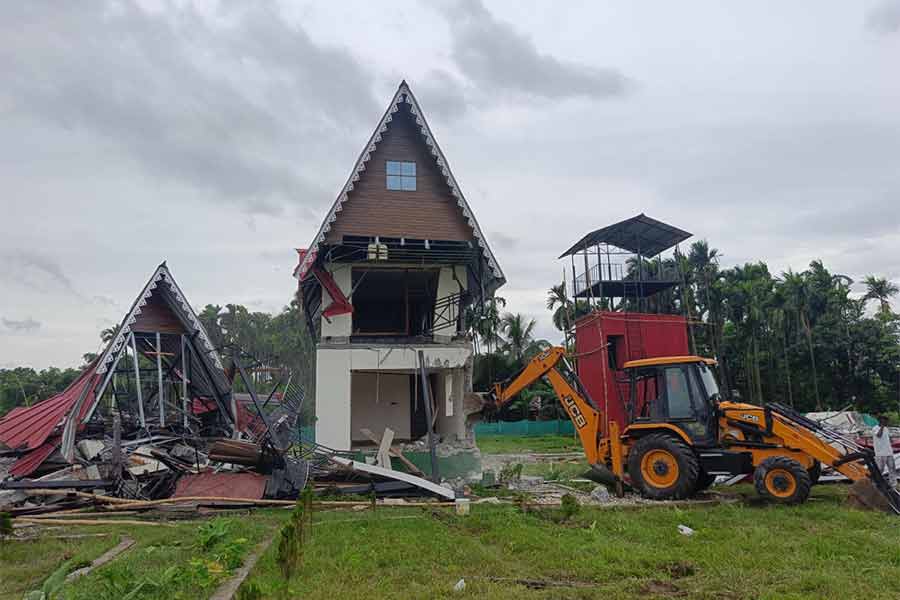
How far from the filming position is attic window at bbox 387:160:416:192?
55.4 feet

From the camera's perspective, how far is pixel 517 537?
28.7 ft

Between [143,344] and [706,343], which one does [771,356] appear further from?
[143,344]

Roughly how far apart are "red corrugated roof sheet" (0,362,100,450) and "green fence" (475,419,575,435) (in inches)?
1286

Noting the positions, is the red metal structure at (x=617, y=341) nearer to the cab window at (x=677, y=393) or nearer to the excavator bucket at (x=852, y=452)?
the cab window at (x=677, y=393)

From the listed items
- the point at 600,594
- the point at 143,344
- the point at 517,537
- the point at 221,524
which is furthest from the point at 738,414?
the point at 143,344

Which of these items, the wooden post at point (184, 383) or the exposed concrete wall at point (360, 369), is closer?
the wooden post at point (184, 383)

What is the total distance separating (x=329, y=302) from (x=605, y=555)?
10.7 metres

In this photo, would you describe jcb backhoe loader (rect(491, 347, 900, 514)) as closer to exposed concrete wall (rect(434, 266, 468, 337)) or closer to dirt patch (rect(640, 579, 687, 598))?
exposed concrete wall (rect(434, 266, 468, 337))

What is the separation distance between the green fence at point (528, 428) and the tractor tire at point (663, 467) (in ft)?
104

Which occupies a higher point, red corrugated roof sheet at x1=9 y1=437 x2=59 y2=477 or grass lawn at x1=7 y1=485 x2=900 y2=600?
red corrugated roof sheet at x1=9 y1=437 x2=59 y2=477

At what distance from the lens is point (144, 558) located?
749 cm

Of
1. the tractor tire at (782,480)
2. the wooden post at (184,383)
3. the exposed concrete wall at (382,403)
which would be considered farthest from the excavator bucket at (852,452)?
the wooden post at (184,383)

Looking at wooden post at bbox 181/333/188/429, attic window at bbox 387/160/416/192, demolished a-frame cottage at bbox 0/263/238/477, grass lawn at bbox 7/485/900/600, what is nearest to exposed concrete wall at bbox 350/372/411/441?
demolished a-frame cottage at bbox 0/263/238/477

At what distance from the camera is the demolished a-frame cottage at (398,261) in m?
16.0
